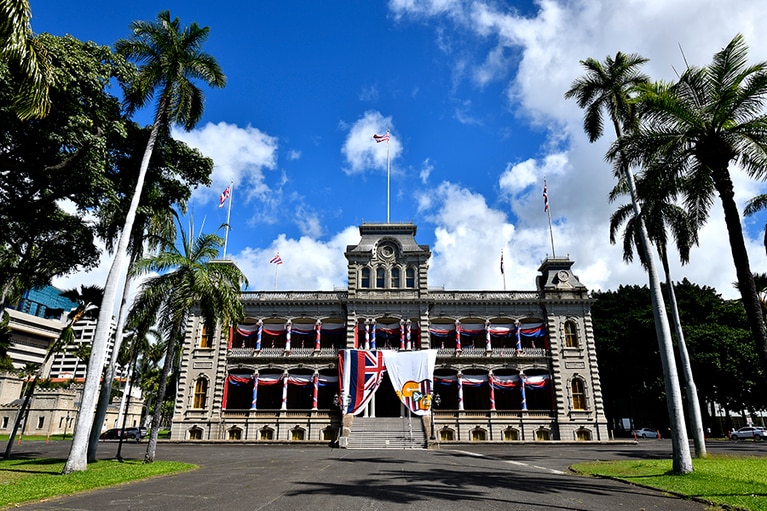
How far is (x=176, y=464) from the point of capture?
18.4 m

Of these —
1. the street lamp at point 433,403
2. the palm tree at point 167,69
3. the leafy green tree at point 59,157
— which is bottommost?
the street lamp at point 433,403

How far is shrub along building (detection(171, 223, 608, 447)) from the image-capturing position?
3606 cm

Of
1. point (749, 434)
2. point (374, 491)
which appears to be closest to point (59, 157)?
point (374, 491)

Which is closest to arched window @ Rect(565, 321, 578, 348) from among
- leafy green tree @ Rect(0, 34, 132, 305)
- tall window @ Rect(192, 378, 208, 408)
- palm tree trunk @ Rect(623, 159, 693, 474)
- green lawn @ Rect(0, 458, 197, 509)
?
palm tree trunk @ Rect(623, 159, 693, 474)

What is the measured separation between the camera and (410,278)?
4009cm

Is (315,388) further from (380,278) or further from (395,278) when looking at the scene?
(395,278)

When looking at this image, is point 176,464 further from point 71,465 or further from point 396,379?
point 396,379

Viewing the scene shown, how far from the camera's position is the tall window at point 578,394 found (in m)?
36.3

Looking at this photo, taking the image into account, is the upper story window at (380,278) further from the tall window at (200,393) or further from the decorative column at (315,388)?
the tall window at (200,393)

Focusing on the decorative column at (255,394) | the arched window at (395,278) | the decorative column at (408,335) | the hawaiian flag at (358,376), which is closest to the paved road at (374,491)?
the hawaiian flag at (358,376)

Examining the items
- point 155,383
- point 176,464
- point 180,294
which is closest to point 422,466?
point 176,464

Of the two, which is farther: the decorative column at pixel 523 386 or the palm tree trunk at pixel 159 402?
the decorative column at pixel 523 386

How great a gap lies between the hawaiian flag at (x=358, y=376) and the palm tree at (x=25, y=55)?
29.2 metres

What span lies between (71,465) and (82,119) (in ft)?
37.8
